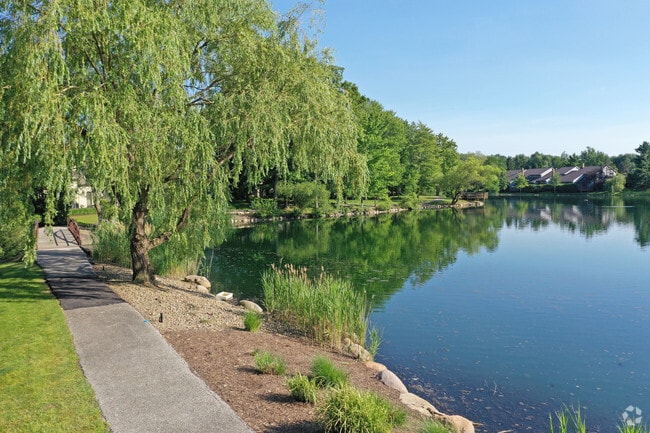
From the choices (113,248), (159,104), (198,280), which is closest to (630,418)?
(159,104)

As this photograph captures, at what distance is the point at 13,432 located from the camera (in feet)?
Answer: 17.7

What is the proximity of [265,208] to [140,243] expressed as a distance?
105 feet

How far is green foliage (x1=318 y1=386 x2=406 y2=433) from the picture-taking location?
17.4 feet

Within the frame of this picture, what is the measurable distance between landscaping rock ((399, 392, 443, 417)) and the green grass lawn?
447 cm

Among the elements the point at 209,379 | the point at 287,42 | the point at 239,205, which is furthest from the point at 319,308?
the point at 239,205

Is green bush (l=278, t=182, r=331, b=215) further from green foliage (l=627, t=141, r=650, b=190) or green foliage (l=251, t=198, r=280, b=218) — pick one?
green foliage (l=627, t=141, r=650, b=190)

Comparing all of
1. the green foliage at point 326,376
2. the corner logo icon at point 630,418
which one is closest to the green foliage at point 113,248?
the green foliage at point 326,376

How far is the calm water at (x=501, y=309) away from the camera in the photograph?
895 centimetres

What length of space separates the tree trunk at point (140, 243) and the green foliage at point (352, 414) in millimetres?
8113

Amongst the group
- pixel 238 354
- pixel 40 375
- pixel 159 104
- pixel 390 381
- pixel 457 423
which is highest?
pixel 159 104

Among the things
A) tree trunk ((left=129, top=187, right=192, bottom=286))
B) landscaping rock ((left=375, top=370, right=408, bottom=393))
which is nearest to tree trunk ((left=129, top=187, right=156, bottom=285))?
tree trunk ((left=129, top=187, right=192, bottom=286))

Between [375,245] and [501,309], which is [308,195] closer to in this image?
[375,245]

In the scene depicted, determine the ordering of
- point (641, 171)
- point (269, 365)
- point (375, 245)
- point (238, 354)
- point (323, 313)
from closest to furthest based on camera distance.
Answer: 1. point (269, 365)
2. point (238, 354)
3. point (323, 313)
4. point (375, 245)
5. point (641, 171)

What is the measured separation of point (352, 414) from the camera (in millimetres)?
5340
